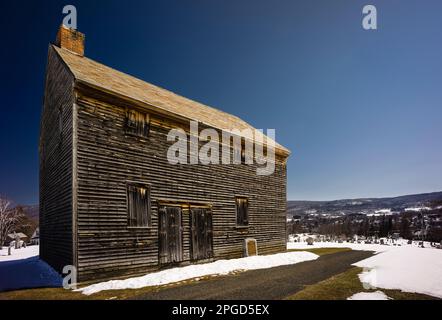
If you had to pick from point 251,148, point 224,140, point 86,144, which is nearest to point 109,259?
point 86,144

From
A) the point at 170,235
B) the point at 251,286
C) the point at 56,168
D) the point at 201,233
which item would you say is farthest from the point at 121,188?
the point at 251,286

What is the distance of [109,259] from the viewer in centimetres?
1170

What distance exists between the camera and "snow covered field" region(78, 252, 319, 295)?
10414 mm

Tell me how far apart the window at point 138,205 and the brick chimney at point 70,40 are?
937 cm

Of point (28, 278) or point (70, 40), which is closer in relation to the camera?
point (28, 278)

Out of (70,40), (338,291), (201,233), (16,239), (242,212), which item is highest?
(70,40)

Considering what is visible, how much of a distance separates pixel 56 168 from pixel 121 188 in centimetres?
428

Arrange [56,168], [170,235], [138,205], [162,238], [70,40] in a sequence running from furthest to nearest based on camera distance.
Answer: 1. [70,40]
2. [56,168]
3. [170,235]
4. [162,238]
5. [138,205]

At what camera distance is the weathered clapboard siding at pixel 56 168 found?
12.2 m

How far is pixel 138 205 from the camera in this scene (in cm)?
1298

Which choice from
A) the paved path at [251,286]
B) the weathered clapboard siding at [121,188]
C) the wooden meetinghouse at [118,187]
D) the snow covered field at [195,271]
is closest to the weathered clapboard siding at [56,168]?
the wooden meetinghouse at [118,187]
